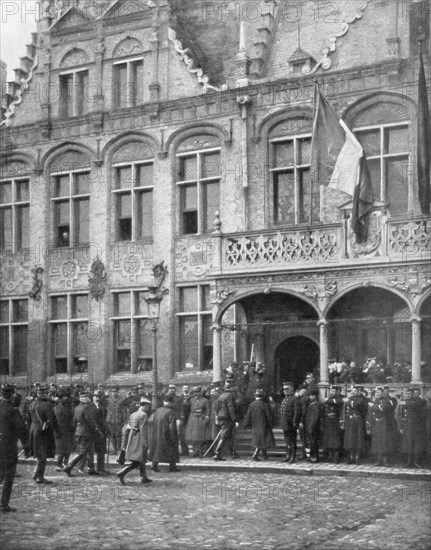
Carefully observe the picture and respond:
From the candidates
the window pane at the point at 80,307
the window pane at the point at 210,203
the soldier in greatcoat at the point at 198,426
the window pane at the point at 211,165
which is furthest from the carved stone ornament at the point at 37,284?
the soldier in greatcoat at the point at 198,426

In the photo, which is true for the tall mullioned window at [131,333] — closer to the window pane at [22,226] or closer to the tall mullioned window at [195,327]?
the tall mullioned window at [195,327]

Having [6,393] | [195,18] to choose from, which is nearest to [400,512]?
[6,393]

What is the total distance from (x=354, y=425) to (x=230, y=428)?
2637mm

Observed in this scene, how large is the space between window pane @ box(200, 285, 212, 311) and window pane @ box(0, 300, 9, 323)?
22.2 ft

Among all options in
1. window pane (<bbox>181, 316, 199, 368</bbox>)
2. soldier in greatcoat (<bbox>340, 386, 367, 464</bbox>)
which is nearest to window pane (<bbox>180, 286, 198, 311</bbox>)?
window pane (<bbox>181, 316, 199, 368</bbox>)

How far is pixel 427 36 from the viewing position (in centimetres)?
2353

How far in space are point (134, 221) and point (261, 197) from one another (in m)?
4.04

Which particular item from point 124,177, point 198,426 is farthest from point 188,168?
point 198,426

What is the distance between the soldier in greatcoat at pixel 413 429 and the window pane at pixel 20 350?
14.0 m

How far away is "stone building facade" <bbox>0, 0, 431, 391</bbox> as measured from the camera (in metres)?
22.3

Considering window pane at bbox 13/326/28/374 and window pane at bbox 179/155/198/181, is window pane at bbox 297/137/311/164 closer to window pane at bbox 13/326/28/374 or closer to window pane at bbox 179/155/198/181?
window pane at bbox 179/155/198/181

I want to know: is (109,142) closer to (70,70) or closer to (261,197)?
(70,70)

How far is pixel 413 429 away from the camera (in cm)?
1769

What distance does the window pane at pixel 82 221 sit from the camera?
28047 millimetres
